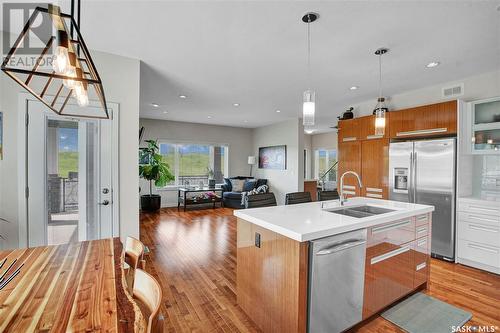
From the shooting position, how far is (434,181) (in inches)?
134

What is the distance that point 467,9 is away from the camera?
196cm

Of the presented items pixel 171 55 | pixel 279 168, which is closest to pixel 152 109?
pixel 171 55

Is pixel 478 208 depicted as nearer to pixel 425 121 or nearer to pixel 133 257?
pixel 425 121

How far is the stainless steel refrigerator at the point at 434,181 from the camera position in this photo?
3.25m

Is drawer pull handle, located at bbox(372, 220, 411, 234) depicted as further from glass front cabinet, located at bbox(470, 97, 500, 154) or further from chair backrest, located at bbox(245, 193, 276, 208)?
glass front cabinet, located at bbox(470, 97, 500, 154)

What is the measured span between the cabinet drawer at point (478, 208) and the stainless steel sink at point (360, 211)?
1.68 metres

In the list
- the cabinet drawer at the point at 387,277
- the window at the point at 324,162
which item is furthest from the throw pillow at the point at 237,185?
the cabinet drawer at the point at 387,277

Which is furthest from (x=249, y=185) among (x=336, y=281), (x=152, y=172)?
(x=336, y=281)

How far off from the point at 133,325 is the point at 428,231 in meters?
2.91

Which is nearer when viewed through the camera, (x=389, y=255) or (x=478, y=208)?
(x=389, y=255)

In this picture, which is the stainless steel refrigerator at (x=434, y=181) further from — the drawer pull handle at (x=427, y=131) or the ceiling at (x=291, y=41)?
the ceiling at (x=291, y=41)

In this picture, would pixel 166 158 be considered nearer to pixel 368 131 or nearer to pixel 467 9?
pixel 368 131

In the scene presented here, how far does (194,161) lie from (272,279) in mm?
6768

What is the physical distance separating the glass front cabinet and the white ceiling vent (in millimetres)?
367
